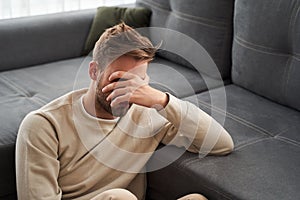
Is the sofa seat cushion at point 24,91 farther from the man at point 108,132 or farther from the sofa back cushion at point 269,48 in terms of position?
the sofa back cushion at point 269,48

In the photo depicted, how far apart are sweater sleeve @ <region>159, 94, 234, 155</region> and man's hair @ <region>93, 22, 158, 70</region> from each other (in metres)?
0.19

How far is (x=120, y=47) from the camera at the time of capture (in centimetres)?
156

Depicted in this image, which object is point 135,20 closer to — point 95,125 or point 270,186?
point 95,125

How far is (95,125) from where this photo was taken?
163 cm

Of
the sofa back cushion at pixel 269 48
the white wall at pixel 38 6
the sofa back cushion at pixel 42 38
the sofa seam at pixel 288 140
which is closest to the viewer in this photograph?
the sofa seam at pixel 288 140

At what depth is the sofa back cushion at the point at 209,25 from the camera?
91.7 inches

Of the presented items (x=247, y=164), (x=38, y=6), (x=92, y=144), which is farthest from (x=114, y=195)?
(x=38, y=6)

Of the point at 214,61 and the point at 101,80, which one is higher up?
the point at 101,80

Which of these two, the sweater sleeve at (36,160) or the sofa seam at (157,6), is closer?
the sweater sleeve at (36,160)

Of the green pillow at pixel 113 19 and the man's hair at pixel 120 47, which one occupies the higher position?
the man's hair at pixel 120 47

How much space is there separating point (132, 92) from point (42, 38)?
1.14m

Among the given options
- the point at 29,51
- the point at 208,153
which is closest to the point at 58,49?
the point at 29,51

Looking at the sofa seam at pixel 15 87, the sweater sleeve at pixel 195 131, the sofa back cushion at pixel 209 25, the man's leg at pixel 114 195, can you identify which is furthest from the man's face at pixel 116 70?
the sofa back cushion at pixel 209 25

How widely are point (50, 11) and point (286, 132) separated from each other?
1.67 m
